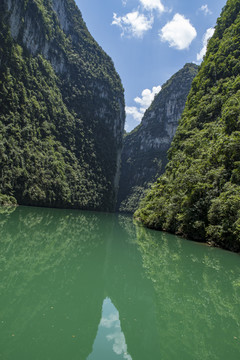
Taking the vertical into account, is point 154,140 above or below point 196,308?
above

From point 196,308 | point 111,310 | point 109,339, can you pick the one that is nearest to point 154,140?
point 196,308

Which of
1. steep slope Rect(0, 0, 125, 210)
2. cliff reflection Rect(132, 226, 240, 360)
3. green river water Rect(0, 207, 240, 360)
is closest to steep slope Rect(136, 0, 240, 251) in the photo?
cliff reflection Rect(132, 226, 240, 360)

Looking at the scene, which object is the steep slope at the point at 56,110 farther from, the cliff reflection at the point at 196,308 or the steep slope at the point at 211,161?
the cliff reflection at the point at 196,308

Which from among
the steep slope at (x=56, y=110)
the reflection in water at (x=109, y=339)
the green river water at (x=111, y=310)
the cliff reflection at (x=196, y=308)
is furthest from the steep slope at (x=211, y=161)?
the steep slope at (x=56, y=110)

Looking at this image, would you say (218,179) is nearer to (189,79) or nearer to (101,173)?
(101,173)

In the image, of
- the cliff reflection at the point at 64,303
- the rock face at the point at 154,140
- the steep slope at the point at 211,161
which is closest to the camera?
the cliff reflection at the point at 64,303

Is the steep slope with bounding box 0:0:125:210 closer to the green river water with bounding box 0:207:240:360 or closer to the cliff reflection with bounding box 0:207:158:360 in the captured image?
the cliff reflection with bounding box 0:207:158:360

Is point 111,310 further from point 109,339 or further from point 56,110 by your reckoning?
point 56,110
